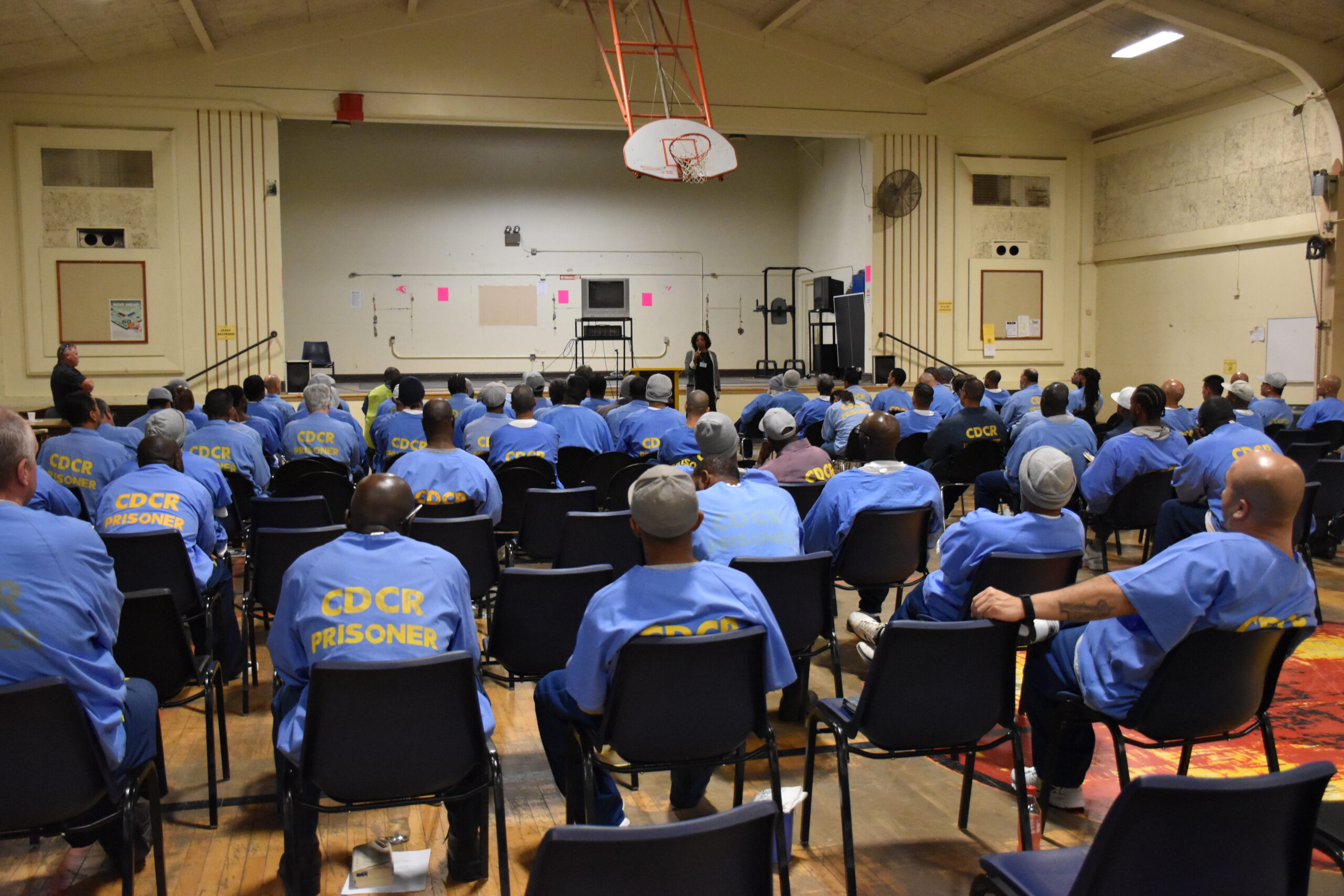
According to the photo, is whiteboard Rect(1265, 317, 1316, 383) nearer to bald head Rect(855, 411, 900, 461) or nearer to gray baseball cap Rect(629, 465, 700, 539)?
bald head Rect(855, 411, 900, 461)

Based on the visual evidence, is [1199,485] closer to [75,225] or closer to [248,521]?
[248,521]

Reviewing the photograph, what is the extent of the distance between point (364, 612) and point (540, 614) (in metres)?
0.87

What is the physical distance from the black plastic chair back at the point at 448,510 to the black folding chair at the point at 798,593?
177 cm

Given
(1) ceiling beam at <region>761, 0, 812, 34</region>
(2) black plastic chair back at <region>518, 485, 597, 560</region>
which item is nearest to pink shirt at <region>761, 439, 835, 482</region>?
(2) black plastic chair back at <region>518, 485, 597, 560</region>

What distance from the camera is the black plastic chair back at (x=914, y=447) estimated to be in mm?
7633

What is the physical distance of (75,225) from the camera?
474 inches

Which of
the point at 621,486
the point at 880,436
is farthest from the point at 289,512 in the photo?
A: the point at 880,436

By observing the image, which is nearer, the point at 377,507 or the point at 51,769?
the point at 51,769

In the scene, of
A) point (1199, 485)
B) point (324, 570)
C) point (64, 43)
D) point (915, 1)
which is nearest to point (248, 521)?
point (324, 570)

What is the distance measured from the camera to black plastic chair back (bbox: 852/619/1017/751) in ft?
8.52

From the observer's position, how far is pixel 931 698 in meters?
2.66

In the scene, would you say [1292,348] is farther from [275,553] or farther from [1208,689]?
[275,553]

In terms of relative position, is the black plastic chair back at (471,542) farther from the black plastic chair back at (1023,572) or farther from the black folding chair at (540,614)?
the black plastic chair back at (1023,572)

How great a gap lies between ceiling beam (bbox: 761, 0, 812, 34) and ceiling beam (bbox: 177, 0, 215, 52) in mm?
6907
